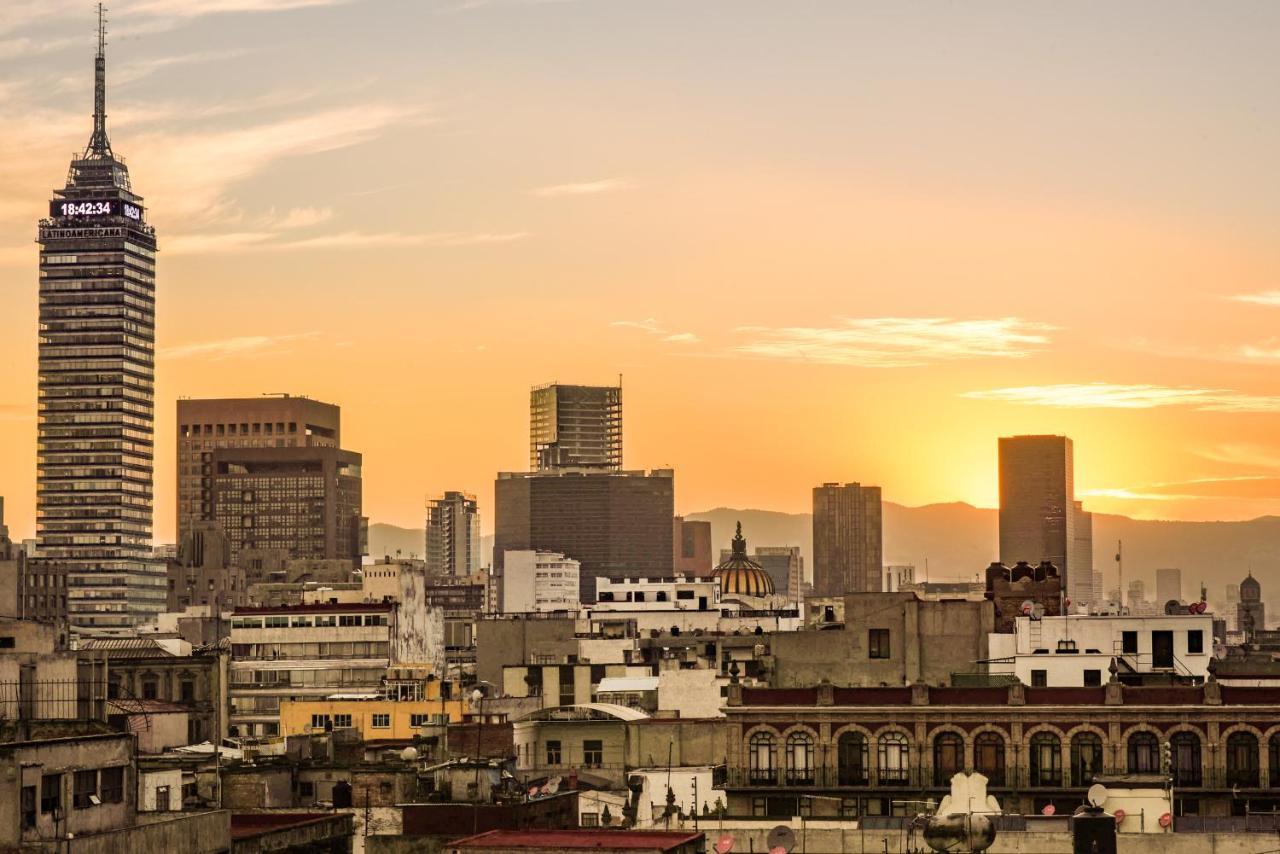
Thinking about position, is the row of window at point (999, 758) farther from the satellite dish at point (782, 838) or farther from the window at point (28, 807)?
the window at point (28, 807)

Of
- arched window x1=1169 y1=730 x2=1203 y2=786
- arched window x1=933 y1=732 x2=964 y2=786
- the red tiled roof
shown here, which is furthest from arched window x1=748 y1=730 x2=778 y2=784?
the red tiled roof

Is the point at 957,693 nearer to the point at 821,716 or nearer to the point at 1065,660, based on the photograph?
the point at 821,716

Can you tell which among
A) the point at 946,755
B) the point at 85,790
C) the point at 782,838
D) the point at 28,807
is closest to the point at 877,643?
the point at 946,755

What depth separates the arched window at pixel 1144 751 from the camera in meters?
114

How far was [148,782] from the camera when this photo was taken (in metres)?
106

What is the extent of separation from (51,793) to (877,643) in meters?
70.7

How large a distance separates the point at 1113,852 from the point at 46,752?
33026 mm

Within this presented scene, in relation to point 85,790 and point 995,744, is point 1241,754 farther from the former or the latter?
point 85,790

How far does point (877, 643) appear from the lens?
139 m

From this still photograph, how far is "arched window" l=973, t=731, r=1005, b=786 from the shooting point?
11588cm

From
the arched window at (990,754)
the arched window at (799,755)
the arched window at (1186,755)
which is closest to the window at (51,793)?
the arched window at (799,755)

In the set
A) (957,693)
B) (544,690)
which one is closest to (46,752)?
(957,693)

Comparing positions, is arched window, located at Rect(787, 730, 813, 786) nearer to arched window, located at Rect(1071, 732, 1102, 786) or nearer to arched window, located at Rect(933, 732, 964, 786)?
arched window, located at Rect(933, 732, 964, 786)

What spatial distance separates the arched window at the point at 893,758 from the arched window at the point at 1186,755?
38.1 feet
